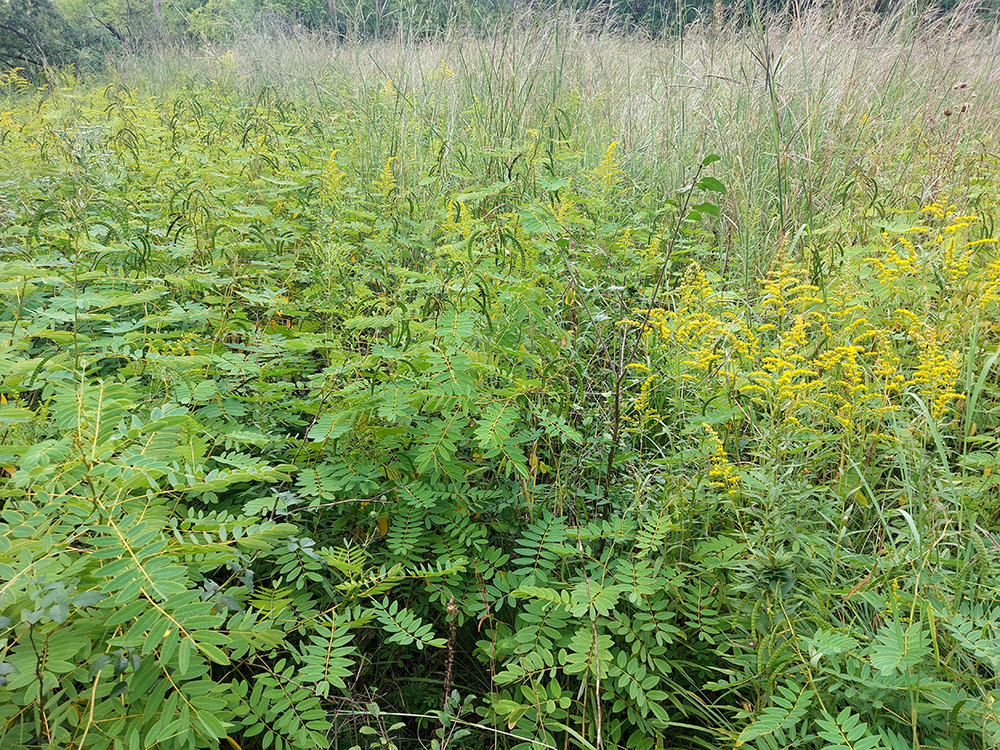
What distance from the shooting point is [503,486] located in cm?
163

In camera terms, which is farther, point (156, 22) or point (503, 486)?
point (156, 22)

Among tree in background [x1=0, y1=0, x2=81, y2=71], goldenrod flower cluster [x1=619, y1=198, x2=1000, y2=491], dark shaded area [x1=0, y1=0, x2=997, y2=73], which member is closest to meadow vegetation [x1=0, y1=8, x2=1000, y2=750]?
goldenrod flower cluster [x1=619, y1=198, x2=1000, y2=491]

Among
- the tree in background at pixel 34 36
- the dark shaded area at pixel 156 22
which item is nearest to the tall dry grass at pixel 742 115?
the dark shaded area at pixel 156 22

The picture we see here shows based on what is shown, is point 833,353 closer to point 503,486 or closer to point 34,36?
point 503,486

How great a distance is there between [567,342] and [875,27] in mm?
4946

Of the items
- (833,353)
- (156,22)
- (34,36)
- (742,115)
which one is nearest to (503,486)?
(833,353)

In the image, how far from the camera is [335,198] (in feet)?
8.75

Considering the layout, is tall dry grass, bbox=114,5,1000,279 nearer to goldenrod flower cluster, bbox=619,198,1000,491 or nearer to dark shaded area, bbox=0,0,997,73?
goldenrod flower cluster, bbox=619,198,1000,491

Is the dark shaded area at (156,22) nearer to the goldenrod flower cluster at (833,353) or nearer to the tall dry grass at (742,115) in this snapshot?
the tall dry grass at (742,115)

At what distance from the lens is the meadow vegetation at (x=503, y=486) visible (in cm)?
107

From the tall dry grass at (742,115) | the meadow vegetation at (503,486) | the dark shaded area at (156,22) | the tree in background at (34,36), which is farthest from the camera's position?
the tree in background at (34,36)

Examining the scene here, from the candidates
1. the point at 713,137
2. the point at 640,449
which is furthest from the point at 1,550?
the point at 713,137

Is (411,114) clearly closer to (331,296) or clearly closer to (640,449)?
(331,296)

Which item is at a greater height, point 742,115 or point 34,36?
point 34,36
